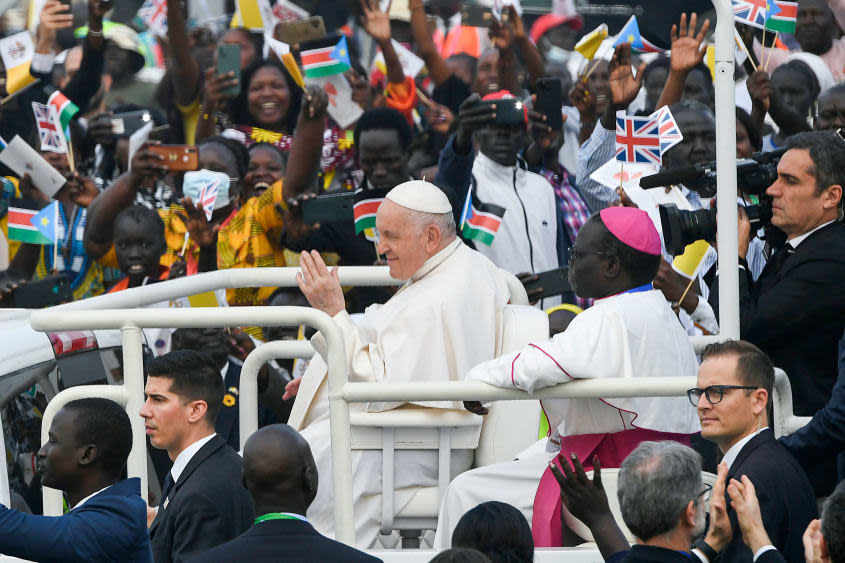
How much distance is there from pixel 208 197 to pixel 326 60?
161 cm

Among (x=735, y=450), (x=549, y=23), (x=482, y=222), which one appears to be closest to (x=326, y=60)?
(x=482, y=222)

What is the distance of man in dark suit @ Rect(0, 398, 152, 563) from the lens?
13.7 ft

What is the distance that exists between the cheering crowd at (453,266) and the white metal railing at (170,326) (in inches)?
5.9

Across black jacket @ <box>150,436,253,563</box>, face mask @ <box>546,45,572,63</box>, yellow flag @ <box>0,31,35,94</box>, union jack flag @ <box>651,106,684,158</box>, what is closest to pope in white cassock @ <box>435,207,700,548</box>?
black jacket @ <box>150,436,253,563</box>

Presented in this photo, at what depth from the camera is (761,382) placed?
4.89 metres

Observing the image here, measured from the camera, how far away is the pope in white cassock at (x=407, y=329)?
19.1 ft

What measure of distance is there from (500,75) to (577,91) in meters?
1.45

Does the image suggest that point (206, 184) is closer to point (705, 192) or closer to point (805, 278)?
point (705, 192)

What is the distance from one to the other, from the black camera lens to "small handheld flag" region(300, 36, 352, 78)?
14.5 ft

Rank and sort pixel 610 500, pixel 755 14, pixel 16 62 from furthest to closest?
pixel 16 62 < pixel 755 14 < pixel 610 500

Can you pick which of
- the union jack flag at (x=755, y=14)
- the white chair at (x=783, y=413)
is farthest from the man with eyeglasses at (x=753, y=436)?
the union jack flag at (x=755, y=14)

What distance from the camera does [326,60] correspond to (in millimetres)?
9883

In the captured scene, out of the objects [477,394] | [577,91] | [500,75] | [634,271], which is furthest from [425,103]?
[477,394]

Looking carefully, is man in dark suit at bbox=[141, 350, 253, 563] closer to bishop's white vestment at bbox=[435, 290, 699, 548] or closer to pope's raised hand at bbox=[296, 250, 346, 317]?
pope's raised hand at bbox=[296, 250, 346, 317]
